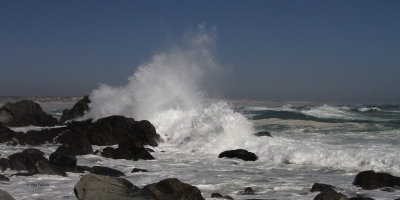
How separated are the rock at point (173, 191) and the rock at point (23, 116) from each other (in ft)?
48.9

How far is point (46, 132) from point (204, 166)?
6.70 m

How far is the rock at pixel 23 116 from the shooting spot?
20.1 m

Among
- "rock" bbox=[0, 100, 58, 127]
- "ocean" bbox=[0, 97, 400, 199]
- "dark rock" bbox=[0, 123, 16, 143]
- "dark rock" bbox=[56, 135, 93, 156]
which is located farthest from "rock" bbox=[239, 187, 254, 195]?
"rock" bbox=[0, 100, 58, 127]

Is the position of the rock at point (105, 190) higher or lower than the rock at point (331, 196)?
higher

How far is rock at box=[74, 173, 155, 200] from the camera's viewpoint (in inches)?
233

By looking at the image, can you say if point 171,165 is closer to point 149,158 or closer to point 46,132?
point 149,158

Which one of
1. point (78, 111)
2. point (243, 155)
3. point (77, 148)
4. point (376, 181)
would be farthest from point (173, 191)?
point (78, 111)

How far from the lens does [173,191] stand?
6.64m

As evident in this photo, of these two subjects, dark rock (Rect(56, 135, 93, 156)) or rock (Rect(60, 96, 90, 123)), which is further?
rock (Rect(60, 96, 90, 123))

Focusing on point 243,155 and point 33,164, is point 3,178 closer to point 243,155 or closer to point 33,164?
point 33,164

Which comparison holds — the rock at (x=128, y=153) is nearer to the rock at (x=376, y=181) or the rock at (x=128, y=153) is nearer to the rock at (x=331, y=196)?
the rock at (x=376, y=181)

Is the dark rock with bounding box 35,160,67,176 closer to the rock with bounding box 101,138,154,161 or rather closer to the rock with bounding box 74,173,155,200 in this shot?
the rock with bounding box 74,173,155,200

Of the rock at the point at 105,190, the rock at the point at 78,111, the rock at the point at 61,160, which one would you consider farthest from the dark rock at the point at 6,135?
the rock at the point at 105,190

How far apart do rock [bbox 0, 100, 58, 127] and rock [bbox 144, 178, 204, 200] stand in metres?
14.9
